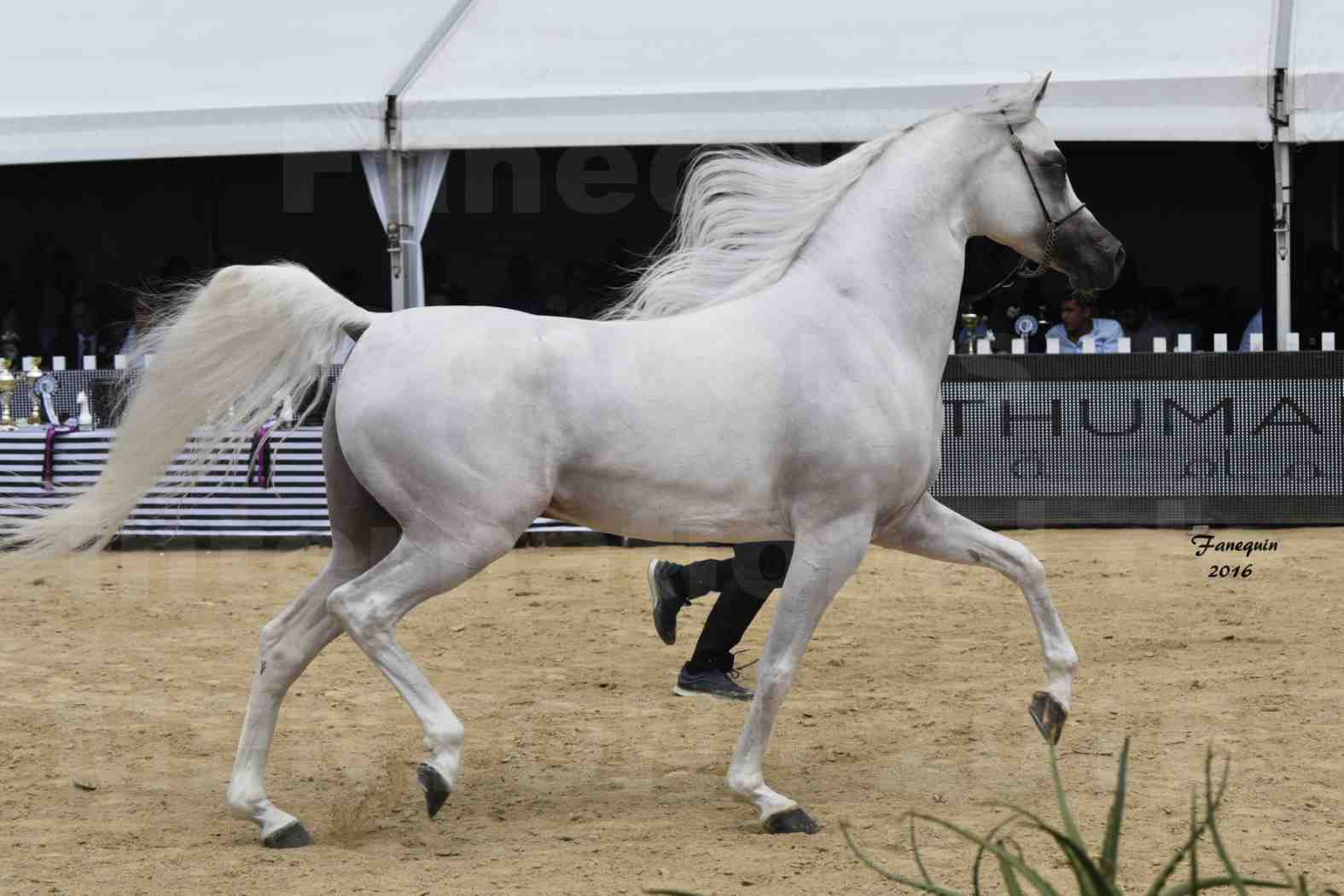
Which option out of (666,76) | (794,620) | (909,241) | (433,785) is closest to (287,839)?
(433,785)

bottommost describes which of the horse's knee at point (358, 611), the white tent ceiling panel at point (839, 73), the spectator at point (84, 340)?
the horse's knee at point (358, 611)

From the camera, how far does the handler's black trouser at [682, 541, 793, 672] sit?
5.39 metres

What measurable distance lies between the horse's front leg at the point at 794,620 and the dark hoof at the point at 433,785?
2.45 feet

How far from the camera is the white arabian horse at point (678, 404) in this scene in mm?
3898

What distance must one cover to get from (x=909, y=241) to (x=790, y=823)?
159cm

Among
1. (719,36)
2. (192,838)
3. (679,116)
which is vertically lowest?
(192,838)

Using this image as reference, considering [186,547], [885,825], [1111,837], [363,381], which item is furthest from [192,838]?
[186,547]

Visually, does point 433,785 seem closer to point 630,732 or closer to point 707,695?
point 630,732

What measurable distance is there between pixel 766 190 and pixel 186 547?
6.32m

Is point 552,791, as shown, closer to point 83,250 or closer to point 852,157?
point 852,157

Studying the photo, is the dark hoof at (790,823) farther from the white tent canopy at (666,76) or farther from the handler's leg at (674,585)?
the white tent canopy at (666,76)

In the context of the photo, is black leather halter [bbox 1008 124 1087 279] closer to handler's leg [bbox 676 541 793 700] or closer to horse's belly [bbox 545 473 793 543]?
horse's belly [bbox 545 473 793 543]

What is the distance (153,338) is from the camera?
13.9ft

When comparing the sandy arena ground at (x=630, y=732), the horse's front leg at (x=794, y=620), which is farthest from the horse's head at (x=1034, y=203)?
the sandy arena ground at (x=630, y=732)
